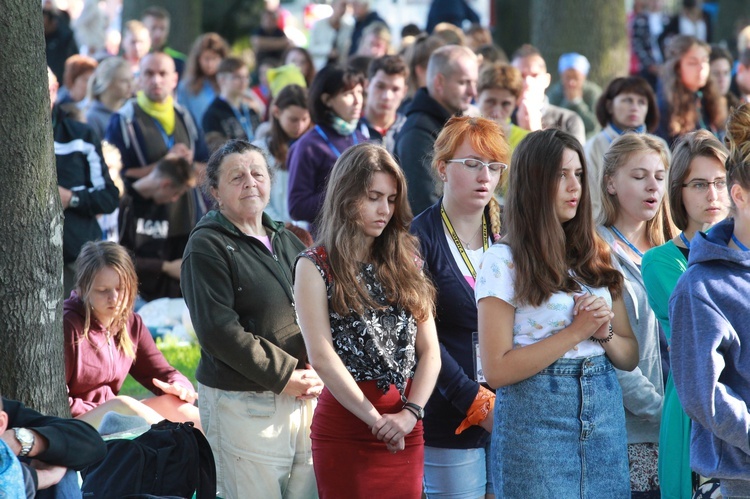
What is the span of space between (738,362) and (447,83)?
12.1ft

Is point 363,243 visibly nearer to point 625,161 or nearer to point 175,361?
point 625,161

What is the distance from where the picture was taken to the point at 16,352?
13.8 ft

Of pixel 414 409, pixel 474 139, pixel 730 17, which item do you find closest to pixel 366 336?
pixel 414 409

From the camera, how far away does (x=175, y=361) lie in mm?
7164

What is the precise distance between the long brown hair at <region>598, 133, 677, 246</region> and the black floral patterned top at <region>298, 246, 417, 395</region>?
1285 millimetres

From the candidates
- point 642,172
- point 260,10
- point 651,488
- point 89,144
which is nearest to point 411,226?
point 642,172

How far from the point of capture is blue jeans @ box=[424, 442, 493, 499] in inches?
168

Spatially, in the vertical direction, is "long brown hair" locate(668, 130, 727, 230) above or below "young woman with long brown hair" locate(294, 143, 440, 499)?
above

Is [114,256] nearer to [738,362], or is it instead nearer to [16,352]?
[16,352]

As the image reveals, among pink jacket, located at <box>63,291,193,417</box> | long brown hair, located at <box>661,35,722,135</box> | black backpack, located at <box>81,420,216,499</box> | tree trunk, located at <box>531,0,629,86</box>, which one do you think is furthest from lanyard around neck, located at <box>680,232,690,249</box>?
tree trunk, located at <box>531,0,629,86</box>

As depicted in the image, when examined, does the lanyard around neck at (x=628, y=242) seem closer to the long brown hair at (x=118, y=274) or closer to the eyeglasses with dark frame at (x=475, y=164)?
the eyeglasses with dark frame at (x=475, y=164)

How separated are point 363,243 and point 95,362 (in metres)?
1.89

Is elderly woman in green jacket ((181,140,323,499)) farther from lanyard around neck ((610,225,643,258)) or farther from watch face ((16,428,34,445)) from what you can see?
lanyard around neck ((610,225,643,258))

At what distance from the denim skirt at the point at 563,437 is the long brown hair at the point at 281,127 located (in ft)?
15.7
